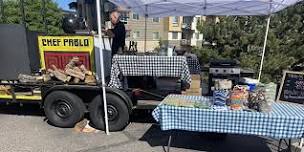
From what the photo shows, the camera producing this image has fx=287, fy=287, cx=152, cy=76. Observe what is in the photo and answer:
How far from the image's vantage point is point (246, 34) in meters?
10.4

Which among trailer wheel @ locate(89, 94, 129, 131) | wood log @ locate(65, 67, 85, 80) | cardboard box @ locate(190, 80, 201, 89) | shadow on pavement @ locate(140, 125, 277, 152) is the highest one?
wood log @ locate(65, 67, 85, 80)

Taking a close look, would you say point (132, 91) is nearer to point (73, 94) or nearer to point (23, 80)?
point (73, 94)

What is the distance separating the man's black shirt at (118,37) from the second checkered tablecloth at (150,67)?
4.75ft

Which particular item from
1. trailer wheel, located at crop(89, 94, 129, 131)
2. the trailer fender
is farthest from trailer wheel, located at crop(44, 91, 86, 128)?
trailer wheel, located at crop(89, 94, 129, 131)

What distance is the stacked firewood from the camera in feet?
18.8

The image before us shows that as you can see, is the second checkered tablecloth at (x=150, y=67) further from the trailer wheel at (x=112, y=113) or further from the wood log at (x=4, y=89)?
the wood log at (x=4, y=89)

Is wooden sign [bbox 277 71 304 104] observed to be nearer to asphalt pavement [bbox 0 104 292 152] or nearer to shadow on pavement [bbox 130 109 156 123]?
asphalt pavement [bbox 0 104 292 152]

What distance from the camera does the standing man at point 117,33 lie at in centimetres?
684

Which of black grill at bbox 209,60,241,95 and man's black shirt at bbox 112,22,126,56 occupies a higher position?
man's black shirt at bbox 112,22,126,56

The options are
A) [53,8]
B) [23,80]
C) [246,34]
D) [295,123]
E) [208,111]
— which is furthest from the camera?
[53,8]

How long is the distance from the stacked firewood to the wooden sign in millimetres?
3479

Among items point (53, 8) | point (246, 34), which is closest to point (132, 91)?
point (246, 34)

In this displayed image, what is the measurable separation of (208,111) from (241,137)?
6.22 feet

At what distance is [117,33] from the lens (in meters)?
6.97
